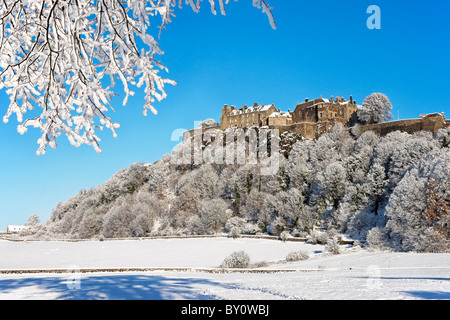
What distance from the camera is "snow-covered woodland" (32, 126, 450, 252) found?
3584 cm

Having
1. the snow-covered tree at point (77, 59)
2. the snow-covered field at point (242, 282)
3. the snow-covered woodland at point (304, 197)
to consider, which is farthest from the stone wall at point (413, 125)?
the snow-covered tree at point (77, 59)

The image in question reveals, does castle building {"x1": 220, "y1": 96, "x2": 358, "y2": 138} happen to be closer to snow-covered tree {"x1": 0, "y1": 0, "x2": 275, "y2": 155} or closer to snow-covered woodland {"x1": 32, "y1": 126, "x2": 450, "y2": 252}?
snow-covered woodland {"x1": 32, "y1": 126, "x2": 450, "y2": 252}

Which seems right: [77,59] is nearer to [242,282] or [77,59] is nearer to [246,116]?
[242,282]

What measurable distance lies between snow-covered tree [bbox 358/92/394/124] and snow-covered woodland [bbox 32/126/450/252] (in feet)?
16.7

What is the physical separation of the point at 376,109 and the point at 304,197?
81.6ft

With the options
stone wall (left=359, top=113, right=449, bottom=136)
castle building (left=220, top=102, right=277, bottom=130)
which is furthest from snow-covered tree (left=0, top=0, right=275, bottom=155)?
castle building (left=220, top=102, right=277, bottom=130)

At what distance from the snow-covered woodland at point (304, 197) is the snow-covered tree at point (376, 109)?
5.09m

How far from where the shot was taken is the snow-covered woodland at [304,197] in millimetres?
35844

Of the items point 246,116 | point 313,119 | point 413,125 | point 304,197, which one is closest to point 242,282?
point 304,197

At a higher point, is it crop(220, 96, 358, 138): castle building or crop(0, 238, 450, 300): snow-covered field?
crop(220, 96, 358, 138): castle building

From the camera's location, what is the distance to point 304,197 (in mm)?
58000

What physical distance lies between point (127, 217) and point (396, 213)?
48509 mm
